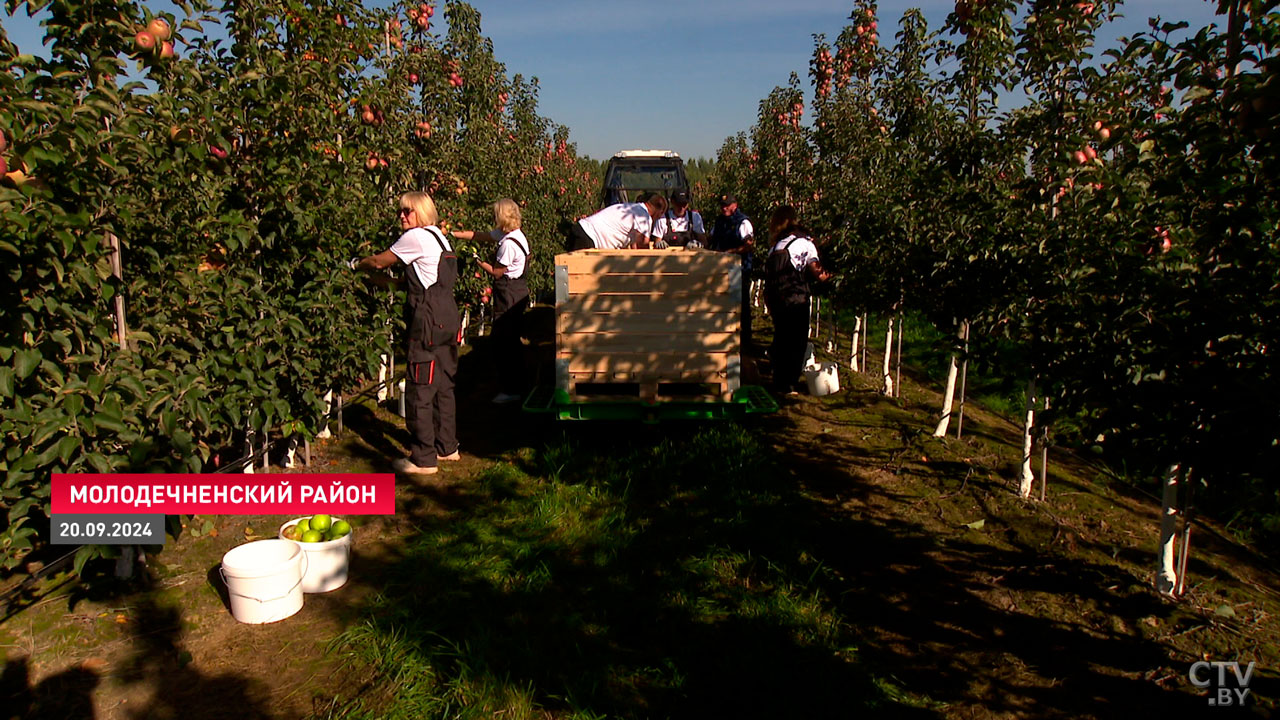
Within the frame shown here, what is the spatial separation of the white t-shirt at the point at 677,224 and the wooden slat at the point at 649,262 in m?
2.38

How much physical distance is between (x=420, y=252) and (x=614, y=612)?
9.22 ft

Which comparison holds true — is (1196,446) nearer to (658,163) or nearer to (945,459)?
(945,459)

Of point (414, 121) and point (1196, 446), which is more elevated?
point (414, 121)

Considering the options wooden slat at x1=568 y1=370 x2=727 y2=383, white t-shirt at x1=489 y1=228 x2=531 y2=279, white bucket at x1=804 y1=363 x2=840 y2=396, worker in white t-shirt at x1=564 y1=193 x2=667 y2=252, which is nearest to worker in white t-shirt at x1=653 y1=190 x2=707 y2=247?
worker in white t-shirt at x1=564 y1=193 x2=667 y2=252

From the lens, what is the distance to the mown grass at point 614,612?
313 cm

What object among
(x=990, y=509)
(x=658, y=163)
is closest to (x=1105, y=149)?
(x=990, y=509)

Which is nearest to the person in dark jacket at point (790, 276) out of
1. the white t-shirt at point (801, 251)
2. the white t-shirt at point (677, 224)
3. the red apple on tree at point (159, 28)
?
the white t-shirt at point (801, 251)

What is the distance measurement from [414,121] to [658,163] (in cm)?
647

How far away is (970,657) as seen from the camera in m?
3.44

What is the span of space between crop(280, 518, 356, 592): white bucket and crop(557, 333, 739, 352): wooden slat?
7.13ft

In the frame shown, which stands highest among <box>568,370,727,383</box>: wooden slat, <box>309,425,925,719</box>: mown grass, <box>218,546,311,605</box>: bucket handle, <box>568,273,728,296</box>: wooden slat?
<box>568,273,728,296</box>: wooden slat

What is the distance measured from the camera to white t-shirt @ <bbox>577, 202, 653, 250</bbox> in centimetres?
714

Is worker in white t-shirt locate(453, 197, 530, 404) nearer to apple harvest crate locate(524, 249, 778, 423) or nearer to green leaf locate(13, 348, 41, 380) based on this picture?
apple harvest crate locate(524, 249, 778, 423)

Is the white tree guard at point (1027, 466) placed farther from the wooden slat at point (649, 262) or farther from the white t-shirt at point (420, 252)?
the white t-shirt at point (420, 252)
